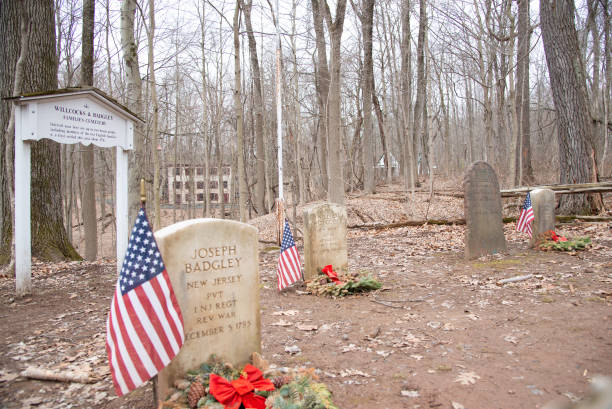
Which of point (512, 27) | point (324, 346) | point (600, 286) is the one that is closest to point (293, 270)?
point (324, 346)

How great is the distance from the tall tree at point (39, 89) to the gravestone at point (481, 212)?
8.73m

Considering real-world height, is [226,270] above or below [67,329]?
above

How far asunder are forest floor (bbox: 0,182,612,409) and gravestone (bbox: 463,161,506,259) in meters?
0.30

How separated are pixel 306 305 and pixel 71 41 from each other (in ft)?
51.7

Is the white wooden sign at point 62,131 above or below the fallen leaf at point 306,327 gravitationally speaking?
above

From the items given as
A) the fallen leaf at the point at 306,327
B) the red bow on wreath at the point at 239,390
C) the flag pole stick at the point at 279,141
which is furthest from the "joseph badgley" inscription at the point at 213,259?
the flag pole stick at the point at 279,141

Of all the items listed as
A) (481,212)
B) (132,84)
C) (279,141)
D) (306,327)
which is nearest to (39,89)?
(132,84)

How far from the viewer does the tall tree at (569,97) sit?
1086cm

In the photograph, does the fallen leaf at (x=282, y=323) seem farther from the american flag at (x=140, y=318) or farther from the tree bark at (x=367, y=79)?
the tree bark at (x=367, y=79)

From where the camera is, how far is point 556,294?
5.65 meters

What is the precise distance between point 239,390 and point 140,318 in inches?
35.7

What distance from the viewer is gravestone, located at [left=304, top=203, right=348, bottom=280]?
7.21 metres

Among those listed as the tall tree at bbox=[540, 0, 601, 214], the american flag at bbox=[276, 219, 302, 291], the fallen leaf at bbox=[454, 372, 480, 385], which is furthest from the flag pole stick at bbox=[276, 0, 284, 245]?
the tall tree at bbox=[540, 0, 601, 214]

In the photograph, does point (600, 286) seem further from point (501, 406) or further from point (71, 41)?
point (71, 41)
